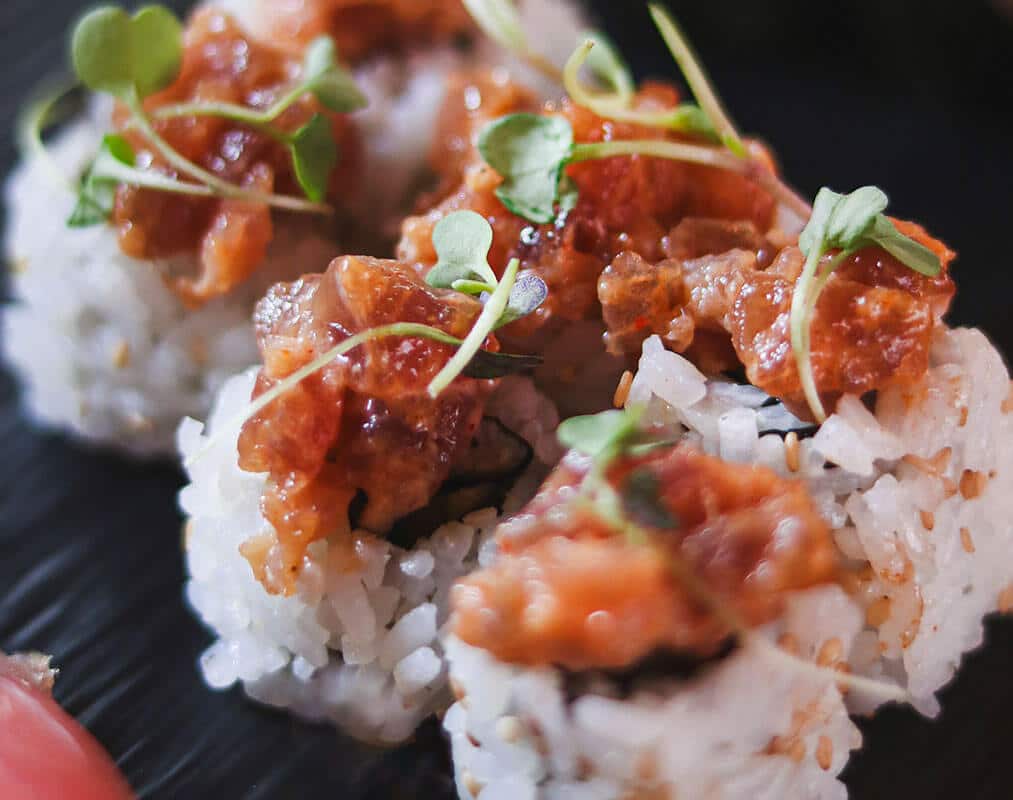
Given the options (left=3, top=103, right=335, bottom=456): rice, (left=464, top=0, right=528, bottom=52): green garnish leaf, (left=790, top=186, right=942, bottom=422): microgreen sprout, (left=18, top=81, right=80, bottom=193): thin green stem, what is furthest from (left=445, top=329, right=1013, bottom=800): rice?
(left=18, top=81, right=80, bottom=193): thin green stem

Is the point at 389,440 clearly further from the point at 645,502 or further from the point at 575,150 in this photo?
the point at 575,150

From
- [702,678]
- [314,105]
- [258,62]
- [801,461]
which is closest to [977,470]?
[801,461]

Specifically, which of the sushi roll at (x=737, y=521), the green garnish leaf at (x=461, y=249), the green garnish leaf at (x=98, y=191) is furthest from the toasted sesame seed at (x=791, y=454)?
the green garnish leaf at (x=98, y=191)

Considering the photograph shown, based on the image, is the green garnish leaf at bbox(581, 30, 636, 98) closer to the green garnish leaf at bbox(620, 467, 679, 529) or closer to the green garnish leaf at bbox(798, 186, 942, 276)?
the green garnish leaf at bbox(798, 186, 942, 276)

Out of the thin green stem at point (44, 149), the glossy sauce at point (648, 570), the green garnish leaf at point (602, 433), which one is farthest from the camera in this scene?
the thin green stem at point (44, 149)

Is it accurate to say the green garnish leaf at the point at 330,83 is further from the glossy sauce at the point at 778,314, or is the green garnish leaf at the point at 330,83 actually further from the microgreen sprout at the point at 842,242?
the microgreen sprout at the point at 842,242

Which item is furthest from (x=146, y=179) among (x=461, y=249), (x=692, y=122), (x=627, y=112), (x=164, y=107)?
(x=692, y=122)
